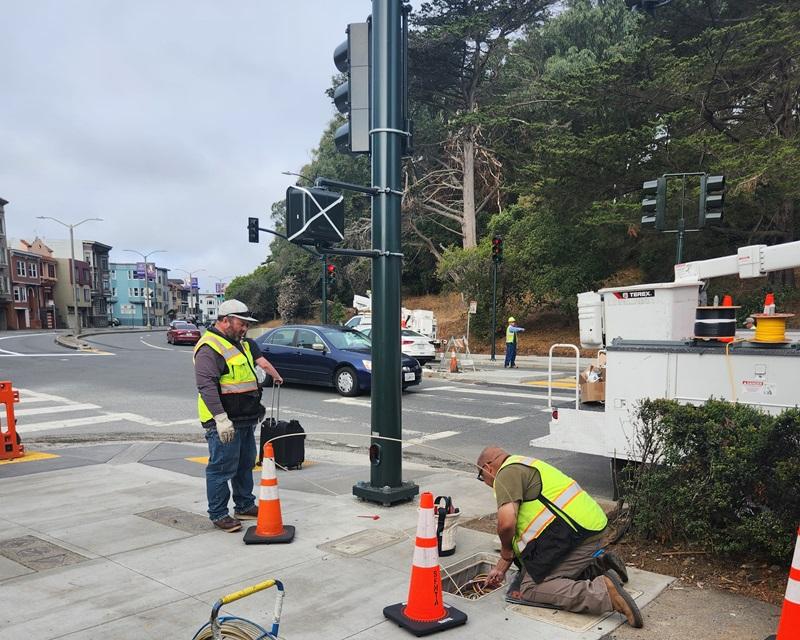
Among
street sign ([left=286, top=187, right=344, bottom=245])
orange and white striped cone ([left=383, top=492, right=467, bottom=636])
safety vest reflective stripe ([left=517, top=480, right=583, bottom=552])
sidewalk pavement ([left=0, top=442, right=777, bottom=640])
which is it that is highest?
street sign ([left=286, top=187, right=344, bottom=245])

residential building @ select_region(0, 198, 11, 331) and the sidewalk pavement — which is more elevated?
residential building @ select_region(0, 198, 11, 331)

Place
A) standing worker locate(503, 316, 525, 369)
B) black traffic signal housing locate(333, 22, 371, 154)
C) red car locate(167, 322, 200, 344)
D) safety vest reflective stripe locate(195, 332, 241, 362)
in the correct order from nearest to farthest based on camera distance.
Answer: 1. safety vest reflective stripe locate(195, 332, 241, 362)
2. black traffic signal housing locate(333, 22, 371, 154)
3. standing worker locate(503, 316, 525, 369)
4. red car locate(167, 322, 200, 344)

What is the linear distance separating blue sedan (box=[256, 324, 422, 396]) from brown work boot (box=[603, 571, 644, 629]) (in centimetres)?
991

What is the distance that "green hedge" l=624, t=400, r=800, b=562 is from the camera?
391 cm

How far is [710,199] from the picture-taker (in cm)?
1184

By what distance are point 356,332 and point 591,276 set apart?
15540mm

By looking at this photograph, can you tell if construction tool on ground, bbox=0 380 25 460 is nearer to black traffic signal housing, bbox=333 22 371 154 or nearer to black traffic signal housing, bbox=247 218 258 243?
black traffic signal housing, bbox=333 22 371 154

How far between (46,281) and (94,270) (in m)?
15.9

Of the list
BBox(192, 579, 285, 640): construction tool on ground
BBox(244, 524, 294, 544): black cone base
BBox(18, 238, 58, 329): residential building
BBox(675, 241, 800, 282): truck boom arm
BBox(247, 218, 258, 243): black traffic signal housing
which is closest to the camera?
BBox(192, 579, 285, 640): construction tool on ground

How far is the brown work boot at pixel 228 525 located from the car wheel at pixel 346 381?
27.5 feet

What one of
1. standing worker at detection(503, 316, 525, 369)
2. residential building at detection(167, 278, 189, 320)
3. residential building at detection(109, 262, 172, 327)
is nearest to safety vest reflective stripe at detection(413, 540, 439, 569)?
standing worker at detection(503, 316, 525, 369)

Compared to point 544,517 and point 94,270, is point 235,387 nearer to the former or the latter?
point 544,517

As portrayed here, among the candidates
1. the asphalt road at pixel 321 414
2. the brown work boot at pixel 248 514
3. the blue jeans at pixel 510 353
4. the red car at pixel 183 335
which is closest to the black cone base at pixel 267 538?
the brown work boot at pixel 248 514

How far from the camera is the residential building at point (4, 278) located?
225ft
